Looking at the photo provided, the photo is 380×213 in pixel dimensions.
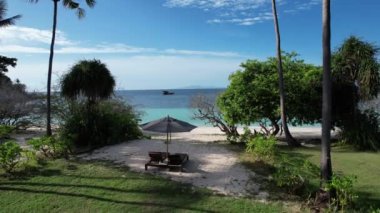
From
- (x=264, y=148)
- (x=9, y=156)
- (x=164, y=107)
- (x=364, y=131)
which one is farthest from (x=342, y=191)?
(x=164, y=107)

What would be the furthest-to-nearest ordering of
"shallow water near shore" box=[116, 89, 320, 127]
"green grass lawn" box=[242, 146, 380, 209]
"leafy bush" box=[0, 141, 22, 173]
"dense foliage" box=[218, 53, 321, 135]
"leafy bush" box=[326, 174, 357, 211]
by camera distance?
"shallow water near shore" box=[116, 89, 320, 127]
"dense foliage" box=[218, 53, 321, 135]
"leafy bush" box=[0, 141, 22, 173]
"green grass lawn" box=[242, 146, 380, 209]
"leafy bush" box=[326, 174, 357, 211]

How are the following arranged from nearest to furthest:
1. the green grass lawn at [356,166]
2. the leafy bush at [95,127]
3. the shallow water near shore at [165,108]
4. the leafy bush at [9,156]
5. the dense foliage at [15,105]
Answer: the green grass lawn at [356,166]
the leafy bush at [9,156]
the leafy bush at [95,127]
the shallow water near shore at [165,108]
the dense foliage at [15,105]

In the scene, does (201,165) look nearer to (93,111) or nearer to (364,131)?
(93,111)

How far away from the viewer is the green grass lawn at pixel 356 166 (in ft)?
28.5

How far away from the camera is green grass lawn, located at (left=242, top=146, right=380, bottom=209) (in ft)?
28.5

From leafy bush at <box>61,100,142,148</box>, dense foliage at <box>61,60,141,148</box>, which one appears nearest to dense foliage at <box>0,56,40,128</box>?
dense foliage at <box>61,60,141,148</box>

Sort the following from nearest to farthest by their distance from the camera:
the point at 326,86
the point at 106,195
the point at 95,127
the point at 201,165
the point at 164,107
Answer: the point at 326,86 → the point at 106,195 → the point at 201,165 → the point at 95,127 → the point at 164,107

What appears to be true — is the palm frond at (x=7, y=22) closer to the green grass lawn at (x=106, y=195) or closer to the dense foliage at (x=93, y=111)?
the dense foliage at (x=93, y=111)

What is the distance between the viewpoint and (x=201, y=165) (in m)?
11.4

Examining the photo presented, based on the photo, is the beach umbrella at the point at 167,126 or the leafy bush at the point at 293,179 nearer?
the leafy bush at the point at 293,179

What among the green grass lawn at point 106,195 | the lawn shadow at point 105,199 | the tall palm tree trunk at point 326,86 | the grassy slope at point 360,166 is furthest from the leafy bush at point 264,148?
the lawn shadow at point 105,199

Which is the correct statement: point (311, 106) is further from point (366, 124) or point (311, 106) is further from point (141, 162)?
point (141, 162)

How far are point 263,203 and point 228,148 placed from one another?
6.36 metres

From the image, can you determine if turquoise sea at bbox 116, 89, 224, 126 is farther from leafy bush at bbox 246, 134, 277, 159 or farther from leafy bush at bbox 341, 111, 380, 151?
leafy bush at bbox 246, 134, 277, 159
